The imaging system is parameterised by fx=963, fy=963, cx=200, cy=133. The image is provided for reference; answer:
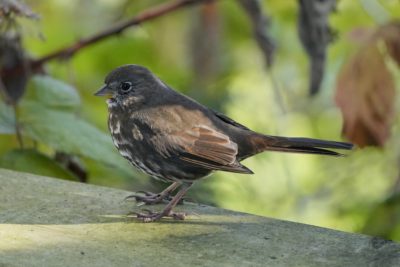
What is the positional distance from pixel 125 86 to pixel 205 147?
1.78 feet

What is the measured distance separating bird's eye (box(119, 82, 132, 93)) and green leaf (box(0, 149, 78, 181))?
409 millimetres

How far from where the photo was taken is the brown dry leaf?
12.6 ft

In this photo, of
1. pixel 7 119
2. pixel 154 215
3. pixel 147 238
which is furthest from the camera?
pixel 7 119

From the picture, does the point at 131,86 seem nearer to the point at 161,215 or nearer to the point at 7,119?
the point at 7,119

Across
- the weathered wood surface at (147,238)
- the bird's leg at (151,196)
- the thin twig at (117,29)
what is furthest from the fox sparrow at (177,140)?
the thin twig at (117,29)

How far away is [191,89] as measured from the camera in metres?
5.53

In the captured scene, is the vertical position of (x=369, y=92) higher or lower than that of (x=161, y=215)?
higher

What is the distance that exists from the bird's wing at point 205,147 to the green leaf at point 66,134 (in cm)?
36

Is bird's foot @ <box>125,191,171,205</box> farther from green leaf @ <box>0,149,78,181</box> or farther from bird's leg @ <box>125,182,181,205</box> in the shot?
green leaf @ <box>0,149,78,181</box>

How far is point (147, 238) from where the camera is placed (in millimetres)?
3002

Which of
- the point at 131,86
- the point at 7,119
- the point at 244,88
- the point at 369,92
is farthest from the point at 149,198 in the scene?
the point at 244,88

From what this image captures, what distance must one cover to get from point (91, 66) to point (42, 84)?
2125 millimetres

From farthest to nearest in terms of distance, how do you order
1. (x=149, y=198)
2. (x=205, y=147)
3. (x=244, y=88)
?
(x=244, y=88), (x=149, y=198), (x=205, y=147)

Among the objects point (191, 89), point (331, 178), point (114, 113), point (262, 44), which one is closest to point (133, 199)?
point (114, 113)
